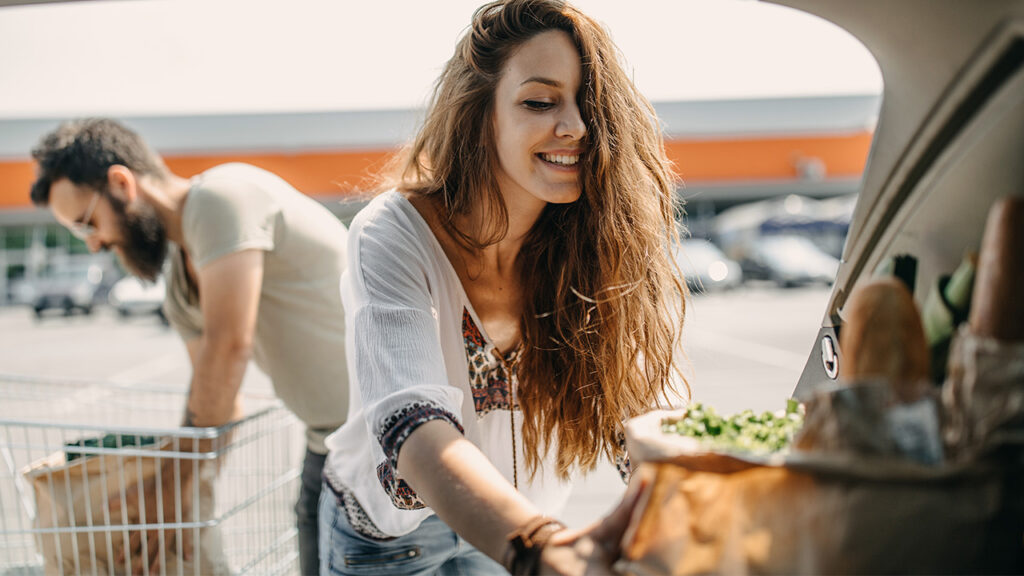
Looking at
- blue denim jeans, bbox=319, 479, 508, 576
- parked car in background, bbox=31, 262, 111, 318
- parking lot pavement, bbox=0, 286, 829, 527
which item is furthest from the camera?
parked car in background, bbox=31, 262, 111, 318

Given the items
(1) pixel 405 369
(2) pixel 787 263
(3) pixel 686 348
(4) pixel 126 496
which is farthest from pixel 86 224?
(2) pixel 787 263

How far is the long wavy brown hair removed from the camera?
158cm

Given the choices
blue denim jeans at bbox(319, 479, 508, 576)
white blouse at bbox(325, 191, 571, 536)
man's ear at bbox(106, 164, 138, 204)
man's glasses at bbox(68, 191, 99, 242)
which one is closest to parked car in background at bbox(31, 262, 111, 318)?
man's glasses at bbox(68, 191, 99, 242)

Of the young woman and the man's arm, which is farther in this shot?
the man's arm

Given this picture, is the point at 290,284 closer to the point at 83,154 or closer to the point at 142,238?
the point at 142,238

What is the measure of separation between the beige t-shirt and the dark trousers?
5cm

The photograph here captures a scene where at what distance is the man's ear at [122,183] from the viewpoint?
7.86 ft

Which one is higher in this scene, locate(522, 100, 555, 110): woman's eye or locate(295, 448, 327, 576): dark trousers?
locate(522, 100, 555, 110): woman's eye

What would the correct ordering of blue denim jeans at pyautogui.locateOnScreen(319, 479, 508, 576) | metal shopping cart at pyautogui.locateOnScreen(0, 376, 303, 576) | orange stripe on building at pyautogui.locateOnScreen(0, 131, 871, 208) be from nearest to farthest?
blue denim jeans at pyautogui.locateOnScreen(319, 479, 508, 576), metal shopping cart at pyautogui.locateOnScreen(0, 376, 303, 576), orange stripe on building at pyautogui.locateOnScreen(0, 131, 871, 208)

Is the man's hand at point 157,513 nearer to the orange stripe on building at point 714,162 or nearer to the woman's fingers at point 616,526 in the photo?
the woman's fingers at point 616,526

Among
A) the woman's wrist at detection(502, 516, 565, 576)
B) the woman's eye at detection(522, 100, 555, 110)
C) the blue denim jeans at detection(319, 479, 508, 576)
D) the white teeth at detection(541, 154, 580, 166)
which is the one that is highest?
the woman's eye at detection(522, 100, 555, 110)

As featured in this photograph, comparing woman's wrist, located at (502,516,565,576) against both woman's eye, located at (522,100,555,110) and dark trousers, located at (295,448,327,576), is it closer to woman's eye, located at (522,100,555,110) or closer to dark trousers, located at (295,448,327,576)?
woman's eye, located at (522,100,555,110)

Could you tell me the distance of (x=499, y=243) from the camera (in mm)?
1676

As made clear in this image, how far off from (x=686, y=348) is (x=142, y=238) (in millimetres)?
2581
